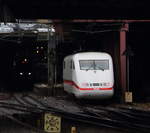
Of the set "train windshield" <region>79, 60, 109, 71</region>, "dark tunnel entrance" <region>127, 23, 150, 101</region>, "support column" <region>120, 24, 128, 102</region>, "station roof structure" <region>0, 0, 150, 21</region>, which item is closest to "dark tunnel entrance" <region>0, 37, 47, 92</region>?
"support column" <region>120, 24, 128, 102</region>

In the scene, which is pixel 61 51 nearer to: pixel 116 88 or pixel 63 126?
pixel 116 88

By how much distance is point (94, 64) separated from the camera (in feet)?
76.5

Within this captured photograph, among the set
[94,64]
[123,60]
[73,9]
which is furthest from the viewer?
[123,60]

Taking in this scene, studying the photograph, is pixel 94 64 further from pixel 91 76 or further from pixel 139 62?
pixel 139 62

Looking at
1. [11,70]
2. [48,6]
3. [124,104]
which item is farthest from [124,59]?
[11,70]

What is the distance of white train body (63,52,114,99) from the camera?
22.3 m

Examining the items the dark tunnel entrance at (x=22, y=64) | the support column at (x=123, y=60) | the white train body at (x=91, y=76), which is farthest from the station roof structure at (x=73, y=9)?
the dark tunnel entrance at (x=22, y=64)

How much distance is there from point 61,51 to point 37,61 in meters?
6.46

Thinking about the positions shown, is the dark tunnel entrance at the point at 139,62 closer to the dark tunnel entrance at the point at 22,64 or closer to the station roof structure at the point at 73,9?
the station roof structure at the point at 73,9

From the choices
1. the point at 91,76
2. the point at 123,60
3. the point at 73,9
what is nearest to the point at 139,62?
the point at 123,60

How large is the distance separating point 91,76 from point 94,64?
Result: 3.17 feet

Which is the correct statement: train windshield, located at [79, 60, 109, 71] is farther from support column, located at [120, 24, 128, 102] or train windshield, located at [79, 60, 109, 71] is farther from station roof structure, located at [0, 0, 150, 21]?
station roof structure, located at [0, 0, 150, 21]

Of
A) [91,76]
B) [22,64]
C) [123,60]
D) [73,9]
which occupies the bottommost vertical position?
[91,76]

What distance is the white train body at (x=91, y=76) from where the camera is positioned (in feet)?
73.2
